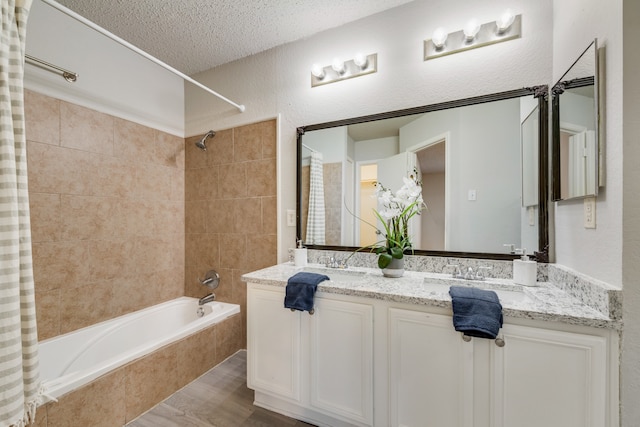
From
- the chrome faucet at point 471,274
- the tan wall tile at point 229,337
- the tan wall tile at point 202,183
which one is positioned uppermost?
the tan wall tile at point 202,183

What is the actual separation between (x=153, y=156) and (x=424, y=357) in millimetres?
2570

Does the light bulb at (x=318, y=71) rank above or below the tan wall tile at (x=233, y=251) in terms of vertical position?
above

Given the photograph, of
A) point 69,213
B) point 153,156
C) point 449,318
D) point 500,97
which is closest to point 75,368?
point 69,213

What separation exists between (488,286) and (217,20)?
7.92ft

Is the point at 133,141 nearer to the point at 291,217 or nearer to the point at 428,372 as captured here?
the point at 291,217

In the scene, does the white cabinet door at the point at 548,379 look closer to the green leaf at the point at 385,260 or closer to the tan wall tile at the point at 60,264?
the green leaf at the point at 385,260

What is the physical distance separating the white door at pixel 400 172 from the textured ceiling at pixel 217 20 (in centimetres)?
101

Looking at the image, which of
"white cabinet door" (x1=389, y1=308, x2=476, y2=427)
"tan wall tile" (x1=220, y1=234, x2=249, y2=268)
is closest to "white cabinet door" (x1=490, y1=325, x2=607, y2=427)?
"white cabinet door" (x1=389, y1=308, x2=476, y2=427)

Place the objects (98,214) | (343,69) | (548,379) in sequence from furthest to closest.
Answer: (98,214) → (343,69) → (548,379)

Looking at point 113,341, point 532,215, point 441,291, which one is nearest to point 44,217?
point 113,341

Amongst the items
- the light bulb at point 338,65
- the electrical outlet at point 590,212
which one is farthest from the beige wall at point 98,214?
the electrical outlet at point 590,212

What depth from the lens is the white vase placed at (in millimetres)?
1539

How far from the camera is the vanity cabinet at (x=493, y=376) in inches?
37.2

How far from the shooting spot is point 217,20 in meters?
1.83
